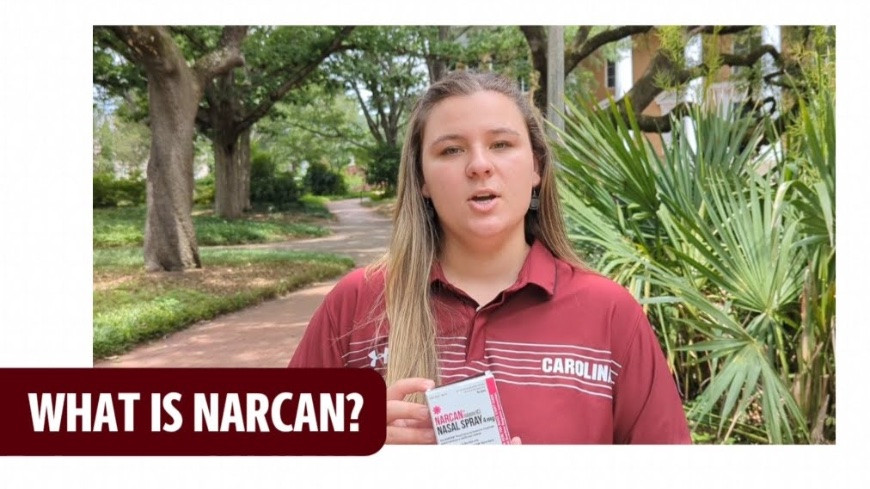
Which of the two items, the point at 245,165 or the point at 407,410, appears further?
the point at 245,165

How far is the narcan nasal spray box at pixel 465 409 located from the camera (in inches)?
60.6

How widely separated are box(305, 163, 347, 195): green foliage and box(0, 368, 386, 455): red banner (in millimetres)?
2051

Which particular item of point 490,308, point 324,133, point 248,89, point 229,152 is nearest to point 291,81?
point 248,89

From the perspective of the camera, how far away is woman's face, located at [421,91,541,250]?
5.31 ft

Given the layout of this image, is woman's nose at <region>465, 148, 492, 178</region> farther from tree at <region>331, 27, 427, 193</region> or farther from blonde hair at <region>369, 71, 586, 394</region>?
tree at <region>331, 27, 427, 193</region>

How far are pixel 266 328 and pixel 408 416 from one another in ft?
6.46

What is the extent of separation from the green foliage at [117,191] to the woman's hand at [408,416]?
1.84 metres

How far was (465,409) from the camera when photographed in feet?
5.06

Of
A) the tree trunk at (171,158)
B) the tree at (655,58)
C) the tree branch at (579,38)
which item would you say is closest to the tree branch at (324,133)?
the tree trunk at (171,158)

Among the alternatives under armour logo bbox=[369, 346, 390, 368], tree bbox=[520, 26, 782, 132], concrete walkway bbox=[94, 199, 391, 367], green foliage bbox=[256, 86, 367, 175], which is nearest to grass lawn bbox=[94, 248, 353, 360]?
concrete walkway bbox=[94, 199, 391, 367]

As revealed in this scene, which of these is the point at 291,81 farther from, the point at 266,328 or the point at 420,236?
the point at 420,236

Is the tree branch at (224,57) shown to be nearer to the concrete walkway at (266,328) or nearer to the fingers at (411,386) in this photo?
the concrete walkway at (266,328)

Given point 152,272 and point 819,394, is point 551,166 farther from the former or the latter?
point 152,272
